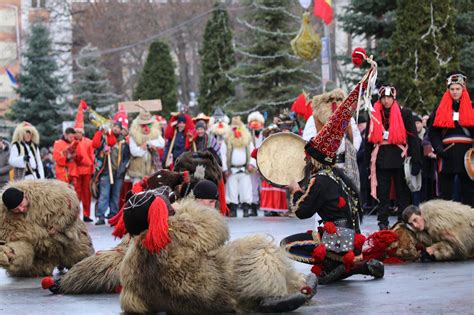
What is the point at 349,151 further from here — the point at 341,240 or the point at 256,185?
the point at 256,185

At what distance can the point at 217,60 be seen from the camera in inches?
1727

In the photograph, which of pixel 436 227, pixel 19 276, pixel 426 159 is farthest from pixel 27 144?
pixel 436 227

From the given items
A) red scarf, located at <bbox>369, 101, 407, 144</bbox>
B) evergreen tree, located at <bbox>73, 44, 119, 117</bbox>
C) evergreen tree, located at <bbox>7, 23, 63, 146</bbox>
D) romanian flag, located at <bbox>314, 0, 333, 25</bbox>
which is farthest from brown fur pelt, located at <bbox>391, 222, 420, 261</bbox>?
evergreen tree, located at <bbox>73, 44, 119, 117</bbox>

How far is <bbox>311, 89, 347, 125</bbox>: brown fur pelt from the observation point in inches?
485

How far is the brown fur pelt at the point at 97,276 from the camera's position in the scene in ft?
32.4

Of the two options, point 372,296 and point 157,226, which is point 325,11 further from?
point 157,226

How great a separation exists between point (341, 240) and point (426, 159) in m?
9.19

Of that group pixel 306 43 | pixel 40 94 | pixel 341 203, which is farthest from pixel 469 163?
pixel 40 94

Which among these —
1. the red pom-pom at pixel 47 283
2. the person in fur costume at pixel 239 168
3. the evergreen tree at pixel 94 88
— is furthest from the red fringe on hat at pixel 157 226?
the evergreen tree at pixel 94 88

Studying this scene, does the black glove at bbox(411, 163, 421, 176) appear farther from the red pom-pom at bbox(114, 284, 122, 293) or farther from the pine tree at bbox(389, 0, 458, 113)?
the pine tree at bbox(389, 0, 458, 113)

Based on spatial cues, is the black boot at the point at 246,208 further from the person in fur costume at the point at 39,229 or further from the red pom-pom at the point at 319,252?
the red pom-pom at the point at 319,252

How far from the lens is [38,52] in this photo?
44.6 metres

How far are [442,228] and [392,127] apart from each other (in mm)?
3218

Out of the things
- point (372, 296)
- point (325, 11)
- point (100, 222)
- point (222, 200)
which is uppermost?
point (325, 11)
